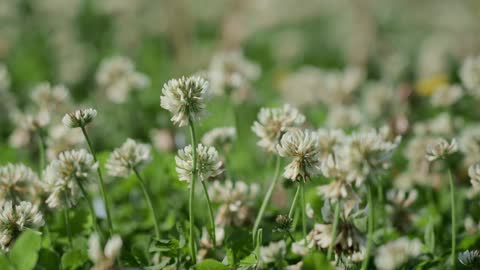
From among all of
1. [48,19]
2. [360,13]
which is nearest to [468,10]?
[360,13]

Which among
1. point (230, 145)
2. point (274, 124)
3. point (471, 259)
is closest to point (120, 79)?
point (230, 145)

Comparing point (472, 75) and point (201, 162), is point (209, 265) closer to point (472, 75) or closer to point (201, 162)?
point (201, 162)

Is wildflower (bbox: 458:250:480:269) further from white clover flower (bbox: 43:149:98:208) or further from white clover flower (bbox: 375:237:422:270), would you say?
white clover flower (bbox: 43:149:98:208)

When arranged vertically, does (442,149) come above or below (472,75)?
below

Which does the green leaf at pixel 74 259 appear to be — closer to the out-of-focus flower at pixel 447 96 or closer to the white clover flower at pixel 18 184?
the white clover flower at pixel 18 184

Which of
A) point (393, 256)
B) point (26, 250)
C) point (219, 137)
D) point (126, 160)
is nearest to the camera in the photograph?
point (393, 256)

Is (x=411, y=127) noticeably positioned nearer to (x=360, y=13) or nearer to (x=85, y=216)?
(x=85, y=216)

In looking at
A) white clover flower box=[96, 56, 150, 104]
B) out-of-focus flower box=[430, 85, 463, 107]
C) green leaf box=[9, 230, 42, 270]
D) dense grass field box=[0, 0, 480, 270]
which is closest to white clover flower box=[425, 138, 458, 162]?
dense grass field box=[0, 0, 480, 270]
